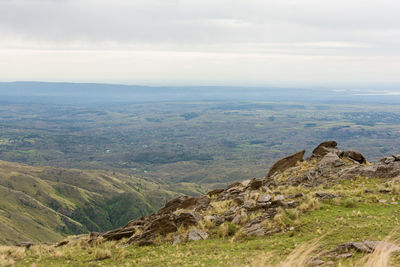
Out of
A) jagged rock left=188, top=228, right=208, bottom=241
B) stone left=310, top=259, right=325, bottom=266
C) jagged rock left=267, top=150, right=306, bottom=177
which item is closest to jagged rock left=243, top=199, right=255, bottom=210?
jagged rock left=188, top=228, right=208, bottom=241

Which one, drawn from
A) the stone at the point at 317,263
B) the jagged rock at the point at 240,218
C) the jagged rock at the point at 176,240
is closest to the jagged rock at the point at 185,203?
the jagged rock at the point at 240,218

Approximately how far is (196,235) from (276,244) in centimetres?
527

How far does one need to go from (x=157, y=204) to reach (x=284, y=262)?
16098 cm

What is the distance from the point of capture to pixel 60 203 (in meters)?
146

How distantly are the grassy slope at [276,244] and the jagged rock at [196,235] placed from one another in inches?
21.5

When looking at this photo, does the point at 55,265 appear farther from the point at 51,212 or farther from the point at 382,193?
the point at 51,212

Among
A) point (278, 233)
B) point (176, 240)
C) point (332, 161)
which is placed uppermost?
point (332, 161)

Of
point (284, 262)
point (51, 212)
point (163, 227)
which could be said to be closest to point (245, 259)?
point (284, 262)

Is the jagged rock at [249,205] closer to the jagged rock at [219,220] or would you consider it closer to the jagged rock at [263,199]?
the jagged rock at [263,199]

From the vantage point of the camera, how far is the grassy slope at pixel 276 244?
1462 centimetres

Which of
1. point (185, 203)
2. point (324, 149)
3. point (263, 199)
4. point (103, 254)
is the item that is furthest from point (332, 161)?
point (103, 254)

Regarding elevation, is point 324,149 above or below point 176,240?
above

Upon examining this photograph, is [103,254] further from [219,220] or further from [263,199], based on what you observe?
[263,199]

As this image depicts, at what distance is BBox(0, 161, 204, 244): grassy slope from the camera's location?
11256cm
